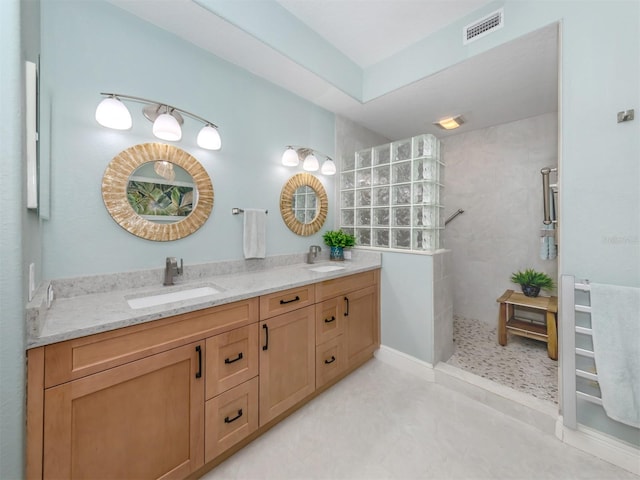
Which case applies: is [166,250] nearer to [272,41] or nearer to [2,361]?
[2,361]

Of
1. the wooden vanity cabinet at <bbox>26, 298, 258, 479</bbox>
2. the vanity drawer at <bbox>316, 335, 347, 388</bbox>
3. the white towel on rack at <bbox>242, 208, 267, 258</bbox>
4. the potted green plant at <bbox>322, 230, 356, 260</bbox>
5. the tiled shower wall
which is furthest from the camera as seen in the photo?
the tiled shower wall

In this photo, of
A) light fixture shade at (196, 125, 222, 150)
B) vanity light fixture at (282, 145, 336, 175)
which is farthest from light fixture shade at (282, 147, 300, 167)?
light fixture shade at (196, 125, 222, 150)

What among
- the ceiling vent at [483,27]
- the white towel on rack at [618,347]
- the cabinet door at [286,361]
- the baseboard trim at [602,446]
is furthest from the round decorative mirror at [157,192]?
the baseboard trim at [602,446]

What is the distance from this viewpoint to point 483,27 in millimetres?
1743

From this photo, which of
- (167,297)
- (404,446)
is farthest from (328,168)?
(404,446)

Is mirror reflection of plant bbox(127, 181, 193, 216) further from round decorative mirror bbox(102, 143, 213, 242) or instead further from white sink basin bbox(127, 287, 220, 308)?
white sink basin bbox(127, 287, 220, 308)

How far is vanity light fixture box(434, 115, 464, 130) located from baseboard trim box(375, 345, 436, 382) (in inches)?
100

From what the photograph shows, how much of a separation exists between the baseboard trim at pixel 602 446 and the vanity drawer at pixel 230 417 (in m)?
1.80

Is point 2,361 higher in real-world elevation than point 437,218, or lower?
lower

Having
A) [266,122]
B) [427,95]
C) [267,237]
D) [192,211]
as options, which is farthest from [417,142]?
[192,211]

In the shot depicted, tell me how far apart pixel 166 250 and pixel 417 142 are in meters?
2.11

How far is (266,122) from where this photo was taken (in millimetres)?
2146

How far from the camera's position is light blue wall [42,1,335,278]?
1.30m

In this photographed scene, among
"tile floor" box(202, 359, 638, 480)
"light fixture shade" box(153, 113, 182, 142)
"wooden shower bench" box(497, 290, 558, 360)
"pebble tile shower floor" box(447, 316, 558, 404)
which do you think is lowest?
"tile floor" box(202, 359, 638, 480)
